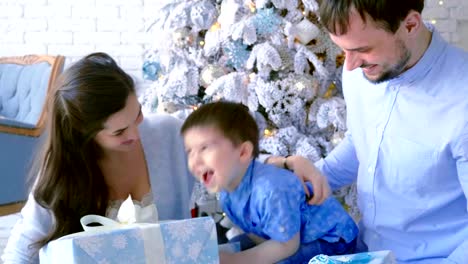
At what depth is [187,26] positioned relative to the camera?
300 centimetres

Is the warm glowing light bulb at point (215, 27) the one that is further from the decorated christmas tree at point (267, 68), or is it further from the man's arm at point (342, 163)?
the man's arm at point (342, 163)

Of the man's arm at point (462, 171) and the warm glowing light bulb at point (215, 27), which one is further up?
the warm glowing light bulb at point (215, 27)

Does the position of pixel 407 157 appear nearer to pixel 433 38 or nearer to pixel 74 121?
pixel 433 38

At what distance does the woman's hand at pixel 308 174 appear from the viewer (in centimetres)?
145

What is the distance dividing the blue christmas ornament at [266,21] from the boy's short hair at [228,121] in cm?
135

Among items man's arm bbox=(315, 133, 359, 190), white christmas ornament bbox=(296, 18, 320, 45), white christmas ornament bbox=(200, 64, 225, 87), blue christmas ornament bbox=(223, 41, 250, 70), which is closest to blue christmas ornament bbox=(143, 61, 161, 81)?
white christmas ornament bbox=(200, 64, 225, 87)

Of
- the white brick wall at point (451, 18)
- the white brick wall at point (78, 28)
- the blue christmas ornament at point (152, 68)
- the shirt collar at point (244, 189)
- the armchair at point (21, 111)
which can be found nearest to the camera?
the shirt collar at point (244, 189)

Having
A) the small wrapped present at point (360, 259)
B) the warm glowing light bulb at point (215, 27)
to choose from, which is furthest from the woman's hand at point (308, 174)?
the warm glowing light bulb at point (215, 27)

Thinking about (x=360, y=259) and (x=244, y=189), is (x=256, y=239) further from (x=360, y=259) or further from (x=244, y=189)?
(x=360, y=259)

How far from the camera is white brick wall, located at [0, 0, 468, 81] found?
445cm

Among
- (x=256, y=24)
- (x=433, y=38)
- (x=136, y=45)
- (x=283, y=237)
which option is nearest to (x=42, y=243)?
(x=283, y=237)

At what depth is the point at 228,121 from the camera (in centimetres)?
144

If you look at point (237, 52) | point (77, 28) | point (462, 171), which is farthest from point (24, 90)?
point (462, 171)

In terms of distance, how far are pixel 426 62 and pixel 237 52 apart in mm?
1507
